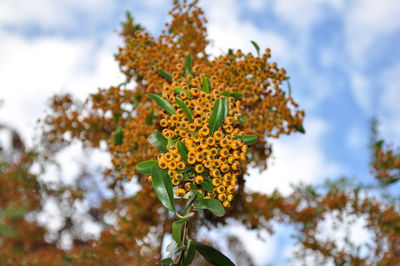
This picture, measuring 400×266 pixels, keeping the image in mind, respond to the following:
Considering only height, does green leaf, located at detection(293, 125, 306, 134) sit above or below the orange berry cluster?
above

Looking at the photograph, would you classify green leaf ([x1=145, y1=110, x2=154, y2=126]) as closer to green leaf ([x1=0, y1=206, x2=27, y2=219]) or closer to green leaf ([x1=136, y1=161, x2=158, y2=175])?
green leaf ([x1=136, y1=161, x2=158, y2=175])

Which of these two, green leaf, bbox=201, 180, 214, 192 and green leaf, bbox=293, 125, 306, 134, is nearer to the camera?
green leaf, bbox=201, 180, 214, 192

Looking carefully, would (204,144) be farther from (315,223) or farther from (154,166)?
(315,223)

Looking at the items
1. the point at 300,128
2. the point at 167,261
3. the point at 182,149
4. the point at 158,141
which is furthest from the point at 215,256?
the point at 300,128

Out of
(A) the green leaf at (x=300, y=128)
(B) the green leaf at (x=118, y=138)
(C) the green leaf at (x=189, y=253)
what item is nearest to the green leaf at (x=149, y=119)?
(B) the green leaf at (x=118, y=138)

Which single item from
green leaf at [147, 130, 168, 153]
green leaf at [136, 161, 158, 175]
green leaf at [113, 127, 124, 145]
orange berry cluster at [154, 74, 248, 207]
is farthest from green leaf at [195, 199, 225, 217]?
green leaf at [113, 127, 124, 145]
